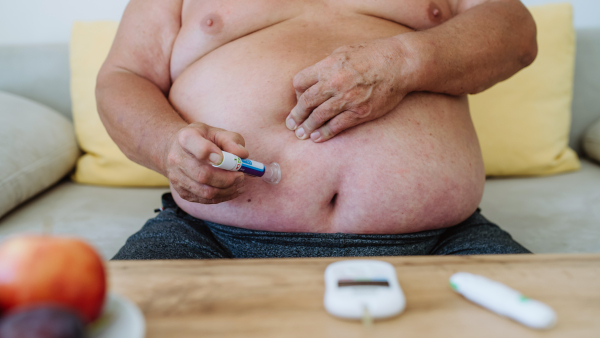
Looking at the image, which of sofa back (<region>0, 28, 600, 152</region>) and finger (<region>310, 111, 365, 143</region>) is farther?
sofa back (<region>0, 28, 600, 152</region>)

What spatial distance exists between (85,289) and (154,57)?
2.48ft

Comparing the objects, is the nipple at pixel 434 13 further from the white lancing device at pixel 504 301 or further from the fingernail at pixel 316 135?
the white lancing device at pixel 504 301

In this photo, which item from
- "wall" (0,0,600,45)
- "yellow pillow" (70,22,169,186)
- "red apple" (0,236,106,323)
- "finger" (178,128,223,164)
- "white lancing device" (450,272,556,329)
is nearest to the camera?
"red apple" (0,236,106,323)

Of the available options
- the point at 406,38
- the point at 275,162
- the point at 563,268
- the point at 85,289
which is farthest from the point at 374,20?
the point at 85,289

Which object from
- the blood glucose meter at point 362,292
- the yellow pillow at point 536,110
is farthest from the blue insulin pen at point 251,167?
the yellow pillow at point 536,110

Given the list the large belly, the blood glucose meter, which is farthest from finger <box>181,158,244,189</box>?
the blood glucose meter

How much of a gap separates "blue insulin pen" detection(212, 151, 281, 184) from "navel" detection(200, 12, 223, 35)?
1.11ft

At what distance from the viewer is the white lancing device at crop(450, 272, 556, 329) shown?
0.36m

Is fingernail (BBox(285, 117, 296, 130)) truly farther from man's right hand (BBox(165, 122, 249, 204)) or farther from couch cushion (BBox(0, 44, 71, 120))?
couch cushion (BBox(0, 44, 71, 120))

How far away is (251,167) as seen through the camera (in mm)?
630

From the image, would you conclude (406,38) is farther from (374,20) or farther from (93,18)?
(93,18)

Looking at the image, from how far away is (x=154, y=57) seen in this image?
920 mm

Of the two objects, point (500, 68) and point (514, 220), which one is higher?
point (500, 68)

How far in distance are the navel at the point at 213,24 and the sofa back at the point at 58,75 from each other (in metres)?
0.98
